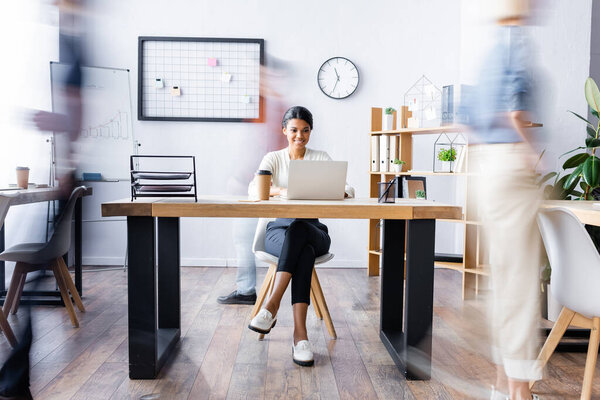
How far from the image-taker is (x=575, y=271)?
60.1 inches

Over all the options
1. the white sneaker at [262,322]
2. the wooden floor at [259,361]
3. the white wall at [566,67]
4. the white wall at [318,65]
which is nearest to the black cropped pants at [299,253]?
the white sneaker at [262,322]

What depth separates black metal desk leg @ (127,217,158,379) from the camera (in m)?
1.85

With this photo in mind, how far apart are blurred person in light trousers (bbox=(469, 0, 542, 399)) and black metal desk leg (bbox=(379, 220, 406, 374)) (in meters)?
0.77

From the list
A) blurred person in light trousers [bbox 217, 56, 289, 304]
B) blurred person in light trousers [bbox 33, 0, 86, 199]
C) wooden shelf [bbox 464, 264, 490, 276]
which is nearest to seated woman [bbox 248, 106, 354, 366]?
wooden shelf [bbox 464, 264, 490, 276]

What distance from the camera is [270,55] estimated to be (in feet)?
13.8

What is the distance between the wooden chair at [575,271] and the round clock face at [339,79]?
285 cm

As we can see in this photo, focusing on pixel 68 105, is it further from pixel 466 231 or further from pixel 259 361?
pixel 466 231

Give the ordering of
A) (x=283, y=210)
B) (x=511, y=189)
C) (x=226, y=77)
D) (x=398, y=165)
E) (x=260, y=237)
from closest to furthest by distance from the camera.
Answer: (x=511, y=189)
(x=283, y=210)
(x=260, y=237)
(x=398, y=165)
(x=226, y=77)

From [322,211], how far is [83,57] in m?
1.48

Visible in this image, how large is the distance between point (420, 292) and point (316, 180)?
63 cm

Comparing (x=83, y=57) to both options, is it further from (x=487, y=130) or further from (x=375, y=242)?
(x=375, y=242)

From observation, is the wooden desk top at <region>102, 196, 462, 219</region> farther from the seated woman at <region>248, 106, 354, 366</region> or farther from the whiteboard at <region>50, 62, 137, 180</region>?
the whiteboard at <region>50, 62, 137, 180</region>

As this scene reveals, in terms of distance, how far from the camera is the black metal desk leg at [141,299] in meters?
1.85

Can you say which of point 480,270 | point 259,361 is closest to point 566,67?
point 480,270
